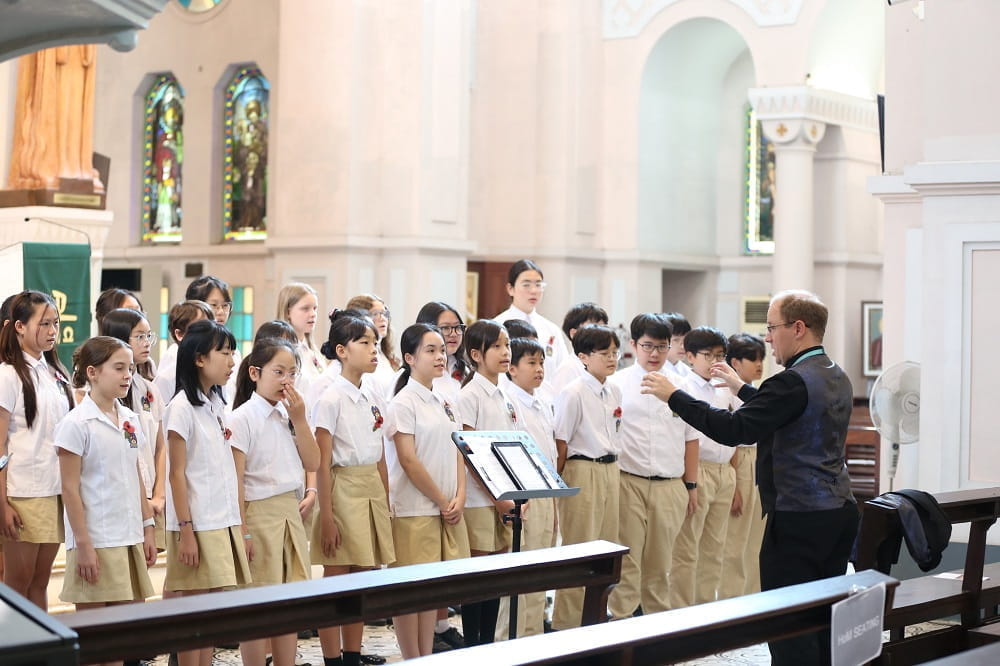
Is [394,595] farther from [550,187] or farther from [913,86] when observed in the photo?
[550,187]

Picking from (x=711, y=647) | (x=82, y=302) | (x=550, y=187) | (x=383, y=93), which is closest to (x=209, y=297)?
(x=82, y=302)

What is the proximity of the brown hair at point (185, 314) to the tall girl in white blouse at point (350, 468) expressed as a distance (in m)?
0.76

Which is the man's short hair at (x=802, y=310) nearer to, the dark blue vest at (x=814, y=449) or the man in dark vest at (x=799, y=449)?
the man in dark vest at (x=799, y=449)

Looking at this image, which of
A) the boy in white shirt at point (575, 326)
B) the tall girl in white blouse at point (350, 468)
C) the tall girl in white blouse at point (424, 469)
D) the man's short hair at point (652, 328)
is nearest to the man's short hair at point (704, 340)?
the man's short hair at point (652, 328)

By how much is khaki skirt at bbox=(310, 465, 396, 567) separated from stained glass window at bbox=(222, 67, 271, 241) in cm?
1175

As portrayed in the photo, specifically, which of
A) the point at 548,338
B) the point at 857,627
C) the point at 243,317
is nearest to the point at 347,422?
the point at 857,627

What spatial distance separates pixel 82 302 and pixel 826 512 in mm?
5676

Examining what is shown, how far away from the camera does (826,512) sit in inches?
189

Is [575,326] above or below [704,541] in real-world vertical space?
above

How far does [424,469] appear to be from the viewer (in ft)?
19.2

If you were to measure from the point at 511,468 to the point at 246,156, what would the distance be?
13.1m

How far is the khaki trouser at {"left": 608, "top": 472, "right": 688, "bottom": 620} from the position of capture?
6.80m

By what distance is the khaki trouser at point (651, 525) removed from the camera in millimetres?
6801

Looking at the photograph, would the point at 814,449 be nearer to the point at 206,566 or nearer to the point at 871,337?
the point at 206,566
